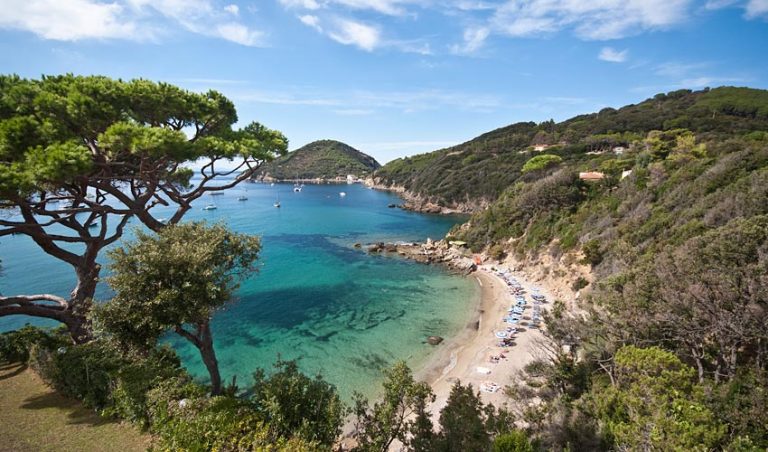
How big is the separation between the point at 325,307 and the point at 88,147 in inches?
708

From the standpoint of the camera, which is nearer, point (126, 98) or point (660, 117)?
point (126, 98)

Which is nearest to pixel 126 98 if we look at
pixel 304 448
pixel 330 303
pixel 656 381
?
pixel 304 448

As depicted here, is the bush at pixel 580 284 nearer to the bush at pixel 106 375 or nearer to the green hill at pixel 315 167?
the bush at pixel 106 375

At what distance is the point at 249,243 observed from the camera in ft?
33.4

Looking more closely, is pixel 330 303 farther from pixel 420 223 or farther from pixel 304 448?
pixel 420 223

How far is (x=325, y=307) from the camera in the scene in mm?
25406

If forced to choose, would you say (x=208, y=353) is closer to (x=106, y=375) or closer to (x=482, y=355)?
(x=106, y=375)

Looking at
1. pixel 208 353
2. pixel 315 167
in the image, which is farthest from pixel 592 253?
pixel 315 167

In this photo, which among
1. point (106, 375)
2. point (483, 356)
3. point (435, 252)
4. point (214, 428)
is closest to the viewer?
point (214, 428)

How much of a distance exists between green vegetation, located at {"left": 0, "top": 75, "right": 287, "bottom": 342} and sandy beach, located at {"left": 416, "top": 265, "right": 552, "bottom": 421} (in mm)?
13404

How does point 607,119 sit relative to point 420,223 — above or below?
above

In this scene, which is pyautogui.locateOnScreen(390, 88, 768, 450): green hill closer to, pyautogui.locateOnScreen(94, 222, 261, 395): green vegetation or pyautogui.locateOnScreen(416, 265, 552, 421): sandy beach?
pyautogui.locateOnScreen(416, 265, 552, 421): sandy beach

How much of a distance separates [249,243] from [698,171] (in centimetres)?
3039

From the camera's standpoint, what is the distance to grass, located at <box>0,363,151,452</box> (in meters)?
7.71
